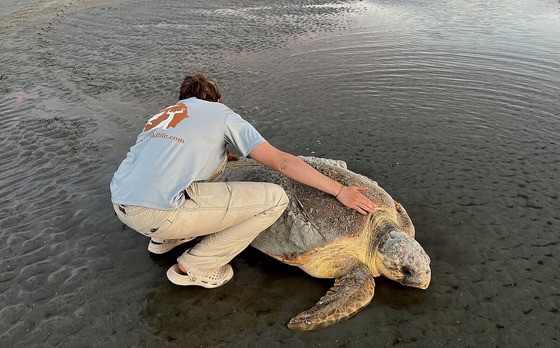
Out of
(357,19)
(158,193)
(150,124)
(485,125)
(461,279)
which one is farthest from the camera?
(357,19)

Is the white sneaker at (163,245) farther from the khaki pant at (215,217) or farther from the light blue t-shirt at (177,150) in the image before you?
the light blue t-shirt at (177,150)

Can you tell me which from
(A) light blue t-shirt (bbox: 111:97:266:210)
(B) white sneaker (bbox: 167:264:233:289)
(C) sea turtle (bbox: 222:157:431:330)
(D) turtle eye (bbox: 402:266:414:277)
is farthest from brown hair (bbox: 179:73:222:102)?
(D) turtle eye (bbox: 402:266:414:277)

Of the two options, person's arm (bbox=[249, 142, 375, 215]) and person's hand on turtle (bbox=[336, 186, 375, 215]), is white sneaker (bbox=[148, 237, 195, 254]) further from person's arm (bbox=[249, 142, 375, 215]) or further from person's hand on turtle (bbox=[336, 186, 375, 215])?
person's hand on turtle (bbox=[336, 186, 375, 215])

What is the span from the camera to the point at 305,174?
11.5 feet

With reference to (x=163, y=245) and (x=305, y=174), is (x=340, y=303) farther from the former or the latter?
(x=163, y=245)

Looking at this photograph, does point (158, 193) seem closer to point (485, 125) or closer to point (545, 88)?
point (485, 125)

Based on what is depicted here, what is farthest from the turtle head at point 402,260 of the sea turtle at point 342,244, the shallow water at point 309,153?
the shallow water at point 309,153

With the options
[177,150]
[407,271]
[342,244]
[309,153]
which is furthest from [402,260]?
[309,153]

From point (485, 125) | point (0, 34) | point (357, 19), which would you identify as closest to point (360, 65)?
point (485, 125)

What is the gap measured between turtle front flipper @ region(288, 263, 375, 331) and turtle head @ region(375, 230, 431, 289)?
0.21m

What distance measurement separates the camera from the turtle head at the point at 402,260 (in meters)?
3.69

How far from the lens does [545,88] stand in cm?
787

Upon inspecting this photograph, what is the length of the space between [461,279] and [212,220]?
8.26ft

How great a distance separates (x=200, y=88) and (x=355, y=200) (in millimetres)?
1819
